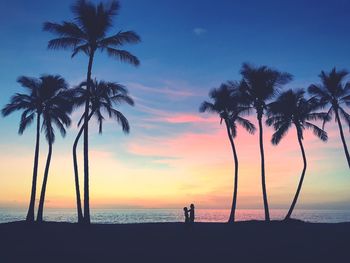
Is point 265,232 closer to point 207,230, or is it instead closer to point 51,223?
point 207,230

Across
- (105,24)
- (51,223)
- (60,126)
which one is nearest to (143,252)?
(51,223)

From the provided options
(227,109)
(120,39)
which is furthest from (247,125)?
(120,39)

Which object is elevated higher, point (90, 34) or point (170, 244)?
point (90, 34)

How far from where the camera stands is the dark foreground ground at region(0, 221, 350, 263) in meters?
17.3

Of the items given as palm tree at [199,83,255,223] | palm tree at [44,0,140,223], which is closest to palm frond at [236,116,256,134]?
palm tree at [199,83,255,223]

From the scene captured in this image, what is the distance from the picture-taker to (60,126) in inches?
1435

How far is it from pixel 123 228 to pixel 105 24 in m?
15.6

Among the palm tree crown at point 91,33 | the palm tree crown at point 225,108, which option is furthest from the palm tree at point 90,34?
the palm tree crown at point 225,108

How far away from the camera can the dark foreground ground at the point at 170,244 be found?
56.6 ft

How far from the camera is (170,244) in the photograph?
2075 centimetres

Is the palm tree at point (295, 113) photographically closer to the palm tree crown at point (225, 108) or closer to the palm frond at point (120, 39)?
the palm tree crown at point (225, 108)

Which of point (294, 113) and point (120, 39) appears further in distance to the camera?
point (294, 113)

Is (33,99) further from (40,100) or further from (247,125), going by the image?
(247,125)

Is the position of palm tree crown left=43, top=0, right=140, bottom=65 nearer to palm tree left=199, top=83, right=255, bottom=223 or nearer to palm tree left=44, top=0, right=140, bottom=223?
palm tree left=44, top=0, right=140, bottom=223
